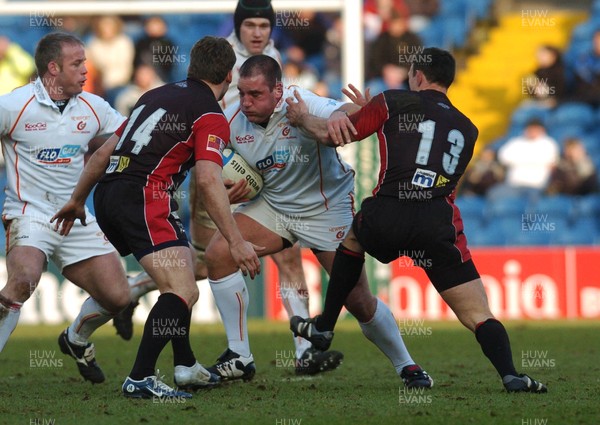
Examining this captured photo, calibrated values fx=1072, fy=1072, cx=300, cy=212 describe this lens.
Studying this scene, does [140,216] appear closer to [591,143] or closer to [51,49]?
[51,49]

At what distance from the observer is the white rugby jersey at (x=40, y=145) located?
754 cm

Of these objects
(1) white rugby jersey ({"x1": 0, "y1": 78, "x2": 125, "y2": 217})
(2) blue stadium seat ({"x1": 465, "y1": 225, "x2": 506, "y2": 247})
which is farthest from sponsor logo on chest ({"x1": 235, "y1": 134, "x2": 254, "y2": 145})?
(2) blue stadium seat ({"x1": 465, "y1": 225, "x2": 506, "y2": 247})

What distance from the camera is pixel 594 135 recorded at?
18.0 metres

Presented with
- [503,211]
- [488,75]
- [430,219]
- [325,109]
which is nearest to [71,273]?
[325,109]

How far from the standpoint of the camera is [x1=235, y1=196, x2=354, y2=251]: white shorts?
7.76 m

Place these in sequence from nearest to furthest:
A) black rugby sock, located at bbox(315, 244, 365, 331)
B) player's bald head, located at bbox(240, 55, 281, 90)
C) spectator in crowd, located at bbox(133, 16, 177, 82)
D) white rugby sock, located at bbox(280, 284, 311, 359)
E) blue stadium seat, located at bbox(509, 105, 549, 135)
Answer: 1. black rugby sock, located at bbox(315, 244, 365, 331)
2. player's bald head, located at bbox(240, 55, 281, 90)
3. white rugby sock, located at bbox(280, 284, 311, 359)
4. spectator in crowd, located at bbox(133, 16, 177, 82)
5. blue stadium seat, located at bbox(509, 105, 549, 135)

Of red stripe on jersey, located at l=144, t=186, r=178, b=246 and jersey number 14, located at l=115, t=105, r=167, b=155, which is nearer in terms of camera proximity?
red stripe on jersey, located at l=144, t=186, r=178, b=246

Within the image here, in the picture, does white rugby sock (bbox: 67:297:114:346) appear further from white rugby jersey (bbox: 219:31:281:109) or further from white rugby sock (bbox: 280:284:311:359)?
white rugby jersey (bbox: 219:31:281:109)

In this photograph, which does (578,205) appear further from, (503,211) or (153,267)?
(153,267)

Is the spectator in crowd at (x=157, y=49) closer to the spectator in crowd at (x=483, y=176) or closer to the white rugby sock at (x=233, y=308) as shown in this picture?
the spectator in crowd at (x=483, y=176)

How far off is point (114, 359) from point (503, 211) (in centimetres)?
866

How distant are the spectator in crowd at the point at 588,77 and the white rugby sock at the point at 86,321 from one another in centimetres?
1215

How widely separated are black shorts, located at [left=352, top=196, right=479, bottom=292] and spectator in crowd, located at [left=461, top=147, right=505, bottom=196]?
10.5 metres

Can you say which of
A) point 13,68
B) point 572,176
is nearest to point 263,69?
point 13,68
